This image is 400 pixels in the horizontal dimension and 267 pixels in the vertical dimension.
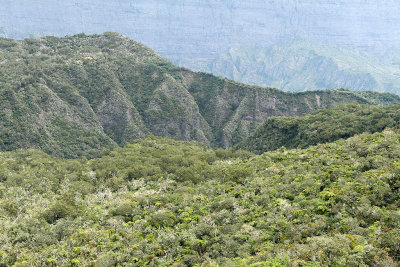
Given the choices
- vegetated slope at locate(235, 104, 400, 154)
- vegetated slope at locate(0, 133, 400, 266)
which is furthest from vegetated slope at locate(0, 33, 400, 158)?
vegetated slope at locate(0, 133, 400, 266)

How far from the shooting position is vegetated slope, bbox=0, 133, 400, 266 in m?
22.9

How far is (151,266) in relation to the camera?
27.0m

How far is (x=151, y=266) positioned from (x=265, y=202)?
15.4 m

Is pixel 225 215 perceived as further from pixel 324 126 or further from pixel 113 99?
pixel 113 99

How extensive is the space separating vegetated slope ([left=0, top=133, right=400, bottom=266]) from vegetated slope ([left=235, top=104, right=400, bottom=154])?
2726 centimetres

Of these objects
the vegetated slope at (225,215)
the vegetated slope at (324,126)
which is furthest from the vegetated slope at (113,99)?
the vegetated slope at (225,215)

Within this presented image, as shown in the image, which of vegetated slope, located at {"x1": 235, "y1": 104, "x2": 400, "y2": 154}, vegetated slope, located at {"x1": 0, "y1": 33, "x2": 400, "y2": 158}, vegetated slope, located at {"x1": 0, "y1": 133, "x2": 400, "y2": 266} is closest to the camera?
vegetated slope, located at {"x1": 0, "y1": 133, "x2": 400, "y2": 266}

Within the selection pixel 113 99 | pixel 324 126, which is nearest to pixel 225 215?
pixel 324 126

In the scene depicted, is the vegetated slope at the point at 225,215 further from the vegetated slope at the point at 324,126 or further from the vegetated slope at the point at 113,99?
the vegetated slope at the point at 113,99

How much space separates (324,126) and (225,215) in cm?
6081

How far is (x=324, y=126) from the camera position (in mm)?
84375

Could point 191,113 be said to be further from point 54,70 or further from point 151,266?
point 151,266

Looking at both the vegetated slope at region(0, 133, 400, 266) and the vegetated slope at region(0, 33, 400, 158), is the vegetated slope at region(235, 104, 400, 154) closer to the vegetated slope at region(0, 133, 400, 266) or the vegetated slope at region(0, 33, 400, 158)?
the vegetated slope at region(0, 133, 400, 266)

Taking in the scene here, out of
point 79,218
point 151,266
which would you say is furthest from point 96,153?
point 151,266
